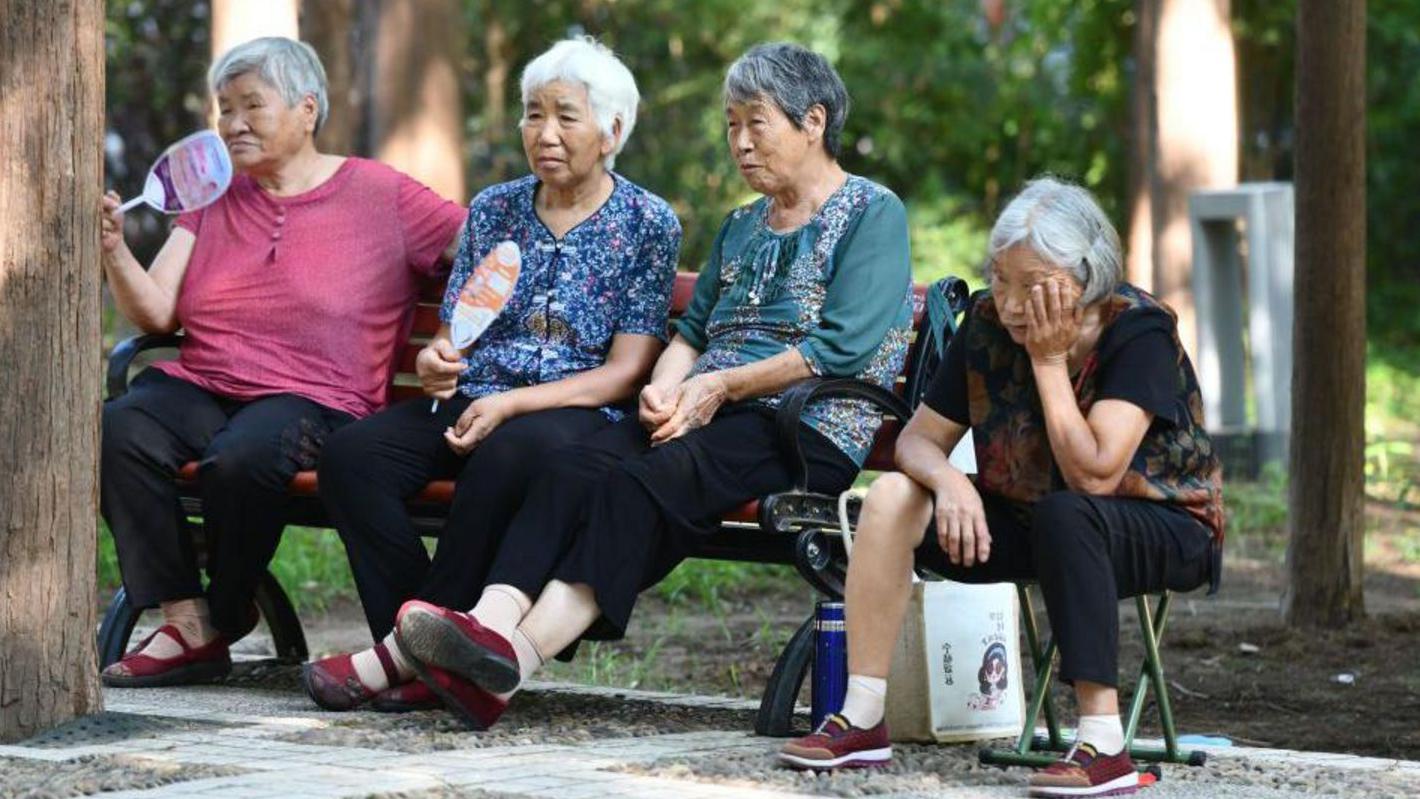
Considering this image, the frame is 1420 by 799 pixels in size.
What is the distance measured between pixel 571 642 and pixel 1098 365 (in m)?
1.36

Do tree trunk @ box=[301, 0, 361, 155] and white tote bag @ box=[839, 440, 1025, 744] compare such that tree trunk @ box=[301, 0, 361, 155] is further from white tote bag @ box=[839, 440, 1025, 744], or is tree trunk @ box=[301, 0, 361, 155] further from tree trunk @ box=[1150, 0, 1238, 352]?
white tote bag @ box=[839, 440, 1025, 744]

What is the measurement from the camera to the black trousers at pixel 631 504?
5.21m

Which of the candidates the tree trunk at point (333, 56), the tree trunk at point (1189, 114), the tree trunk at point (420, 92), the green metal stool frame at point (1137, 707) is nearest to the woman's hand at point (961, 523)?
the green metal stool frame at point (1137, 707)

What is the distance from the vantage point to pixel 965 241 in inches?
1011

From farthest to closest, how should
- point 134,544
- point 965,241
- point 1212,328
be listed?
point 965,241 → point 1212,328 → point 134,544

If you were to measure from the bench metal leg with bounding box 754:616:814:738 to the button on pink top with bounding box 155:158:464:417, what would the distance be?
1548 mm

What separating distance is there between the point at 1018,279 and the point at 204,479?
2348mm

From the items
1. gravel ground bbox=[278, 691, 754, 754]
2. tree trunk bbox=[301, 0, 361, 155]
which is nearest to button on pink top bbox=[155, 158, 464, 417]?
gravel ground bbox=[278, 691, 754, 754]

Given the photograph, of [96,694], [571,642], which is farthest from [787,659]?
[96,694]

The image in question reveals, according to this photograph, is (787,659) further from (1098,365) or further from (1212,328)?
(1212,328)

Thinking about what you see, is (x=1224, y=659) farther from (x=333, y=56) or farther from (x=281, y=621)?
(x=333, y=56)

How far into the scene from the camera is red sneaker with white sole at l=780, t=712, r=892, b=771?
4648mm

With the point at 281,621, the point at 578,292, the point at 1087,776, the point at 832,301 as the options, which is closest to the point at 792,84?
the point at 832,301

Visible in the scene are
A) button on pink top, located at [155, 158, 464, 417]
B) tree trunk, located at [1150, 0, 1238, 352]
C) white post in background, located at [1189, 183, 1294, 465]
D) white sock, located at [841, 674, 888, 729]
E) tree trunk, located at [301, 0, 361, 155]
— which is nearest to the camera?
white sock, located at [841, 674, 888, 729]
